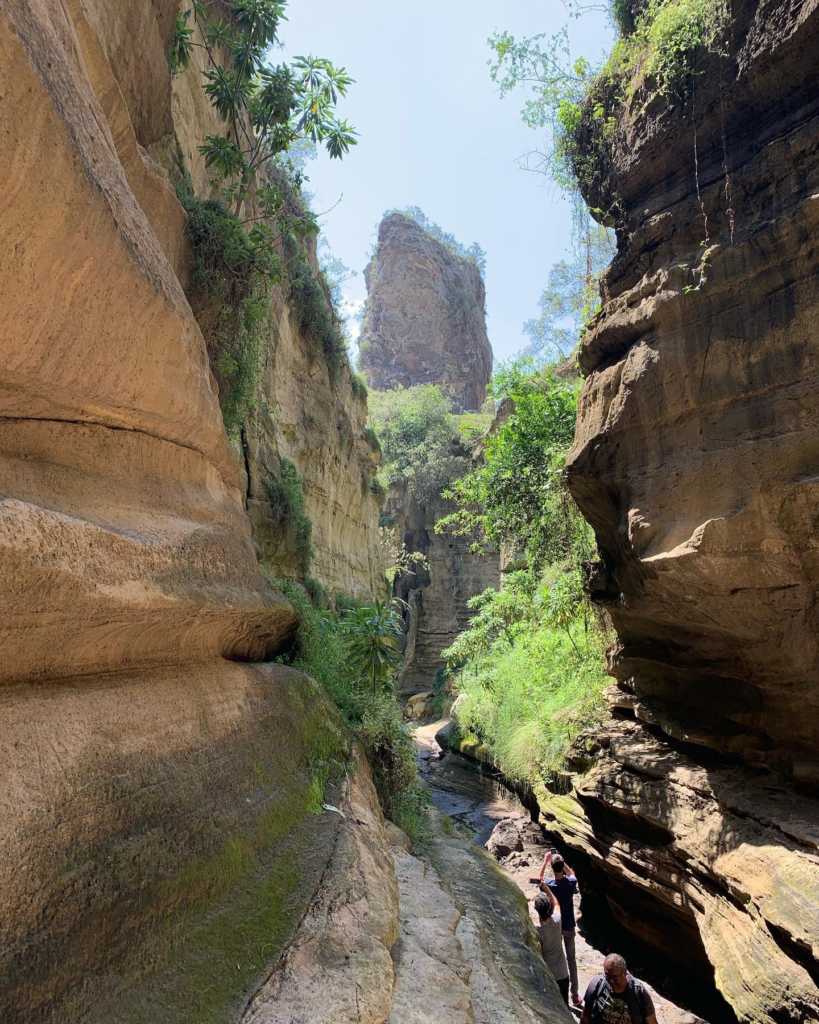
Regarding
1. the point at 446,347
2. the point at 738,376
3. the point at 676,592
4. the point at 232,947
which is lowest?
the point at 232,947

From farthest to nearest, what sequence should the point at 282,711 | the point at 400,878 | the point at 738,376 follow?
the point at 738,376 → the point at 400,878 → the point at 282,711

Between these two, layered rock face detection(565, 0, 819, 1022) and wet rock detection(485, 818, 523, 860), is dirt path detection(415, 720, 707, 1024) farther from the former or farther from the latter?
layered rock face detection(565, 0, 819, 1022)

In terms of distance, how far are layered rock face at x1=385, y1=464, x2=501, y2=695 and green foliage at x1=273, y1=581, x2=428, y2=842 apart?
2126cm

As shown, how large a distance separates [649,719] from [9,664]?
7310 millimetres

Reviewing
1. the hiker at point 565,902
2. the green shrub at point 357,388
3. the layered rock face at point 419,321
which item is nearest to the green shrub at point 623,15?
the hiker at point 565,902

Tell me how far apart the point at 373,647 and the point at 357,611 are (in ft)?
2.15

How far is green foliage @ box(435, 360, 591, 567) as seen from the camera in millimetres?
10273

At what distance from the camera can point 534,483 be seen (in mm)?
10805

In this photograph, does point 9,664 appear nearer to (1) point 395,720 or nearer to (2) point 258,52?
(1) point 395,720

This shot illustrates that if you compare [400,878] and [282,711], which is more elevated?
[282,711]

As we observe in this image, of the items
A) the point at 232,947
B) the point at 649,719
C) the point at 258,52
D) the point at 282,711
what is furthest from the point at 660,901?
the point at 258,52

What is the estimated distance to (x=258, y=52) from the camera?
7621mm

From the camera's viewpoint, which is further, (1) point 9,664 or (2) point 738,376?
(2) point 738,376

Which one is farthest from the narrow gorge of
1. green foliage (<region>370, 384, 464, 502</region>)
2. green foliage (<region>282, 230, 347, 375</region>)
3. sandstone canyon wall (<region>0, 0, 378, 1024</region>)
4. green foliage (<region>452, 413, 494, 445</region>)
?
green foliage (<region>370, 384, 464, 502</region>)
